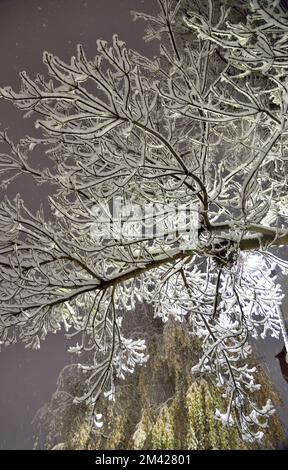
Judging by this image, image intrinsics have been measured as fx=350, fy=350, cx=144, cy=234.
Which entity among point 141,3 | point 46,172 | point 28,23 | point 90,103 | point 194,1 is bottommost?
point 90,103

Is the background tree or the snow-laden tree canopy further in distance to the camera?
the background tree

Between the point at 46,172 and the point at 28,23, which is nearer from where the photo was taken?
the point at 46,172

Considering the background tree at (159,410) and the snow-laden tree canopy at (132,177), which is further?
the background tree at (159,410)

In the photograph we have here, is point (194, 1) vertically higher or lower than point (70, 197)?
higher

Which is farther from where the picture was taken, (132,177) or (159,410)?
(159,410)

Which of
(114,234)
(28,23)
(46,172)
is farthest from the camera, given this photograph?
(28,23)

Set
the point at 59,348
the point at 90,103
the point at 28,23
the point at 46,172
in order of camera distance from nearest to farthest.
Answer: the point at 90,103 → the point at 46,172 → the point at 59,348 → the point at 28,23

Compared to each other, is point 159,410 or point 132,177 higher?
point 132,177

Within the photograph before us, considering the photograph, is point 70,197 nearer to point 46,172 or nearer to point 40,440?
point 46,172

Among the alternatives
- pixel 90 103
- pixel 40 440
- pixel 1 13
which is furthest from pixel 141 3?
pixel 40 440

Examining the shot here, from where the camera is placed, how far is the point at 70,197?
4.15 meters

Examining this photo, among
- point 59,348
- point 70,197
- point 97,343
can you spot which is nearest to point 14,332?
point 97,343

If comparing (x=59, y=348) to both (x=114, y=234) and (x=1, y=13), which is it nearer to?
(x=114, y=234)

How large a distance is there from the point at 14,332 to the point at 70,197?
72.0 inches
